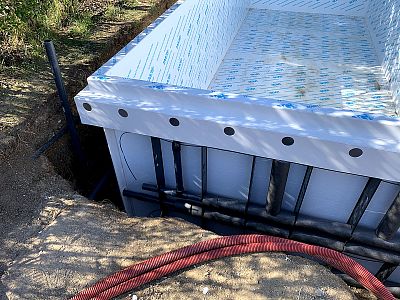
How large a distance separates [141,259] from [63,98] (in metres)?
1.13

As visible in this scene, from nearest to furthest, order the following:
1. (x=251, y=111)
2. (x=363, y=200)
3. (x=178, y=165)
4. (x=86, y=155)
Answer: (x=251, y=111)
(x=363, y=200)
(x=178, y=165)
(x=86, y=155)

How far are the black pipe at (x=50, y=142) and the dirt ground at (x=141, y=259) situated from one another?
480 millimetres

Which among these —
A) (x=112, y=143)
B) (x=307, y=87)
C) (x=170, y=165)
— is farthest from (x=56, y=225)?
(x=307, y=87)

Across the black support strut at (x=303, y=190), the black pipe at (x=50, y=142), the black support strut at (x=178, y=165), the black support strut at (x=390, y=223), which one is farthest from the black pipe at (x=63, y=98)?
the black support strut at (x=390, y=223)

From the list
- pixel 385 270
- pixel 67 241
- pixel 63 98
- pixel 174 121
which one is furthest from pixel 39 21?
pixel 385 270

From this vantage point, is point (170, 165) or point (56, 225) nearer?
point (56, 225)

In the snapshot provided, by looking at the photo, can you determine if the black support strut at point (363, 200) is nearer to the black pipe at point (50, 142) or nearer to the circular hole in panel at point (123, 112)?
the circular hole in panel at point (123, 112)

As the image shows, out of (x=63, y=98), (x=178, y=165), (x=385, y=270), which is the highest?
(x=63, y=98)

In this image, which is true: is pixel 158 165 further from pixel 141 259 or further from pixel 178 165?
pixel 141 259

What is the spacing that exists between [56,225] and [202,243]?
80cm

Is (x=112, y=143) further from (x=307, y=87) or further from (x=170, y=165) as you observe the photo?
(x=307, y=87)

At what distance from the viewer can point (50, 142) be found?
2.36 meters

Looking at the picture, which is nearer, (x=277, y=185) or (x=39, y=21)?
(x=277, y=185)

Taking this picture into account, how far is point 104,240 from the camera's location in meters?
1.87
